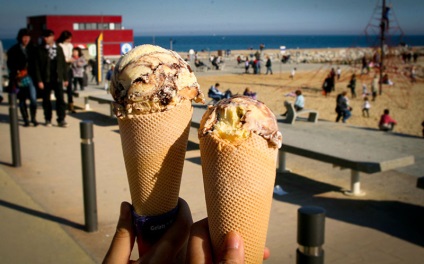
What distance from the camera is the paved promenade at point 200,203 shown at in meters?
4.77

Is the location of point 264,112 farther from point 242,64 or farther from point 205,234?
point 242,64

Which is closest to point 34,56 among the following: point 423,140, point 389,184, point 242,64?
point 389,184

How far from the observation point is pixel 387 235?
523 cm

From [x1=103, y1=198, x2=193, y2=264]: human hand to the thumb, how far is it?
28 centimetres

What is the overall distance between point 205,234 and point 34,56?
343 inches

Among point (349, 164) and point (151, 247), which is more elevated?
point (151, 247)

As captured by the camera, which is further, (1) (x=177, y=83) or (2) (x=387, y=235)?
(2) (x=387, y=235)

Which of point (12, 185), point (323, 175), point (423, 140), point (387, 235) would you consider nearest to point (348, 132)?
point (323, 175)

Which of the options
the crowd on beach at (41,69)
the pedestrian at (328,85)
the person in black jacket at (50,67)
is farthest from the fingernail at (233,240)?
the pedestrian at (328,85)

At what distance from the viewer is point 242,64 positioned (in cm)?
4116

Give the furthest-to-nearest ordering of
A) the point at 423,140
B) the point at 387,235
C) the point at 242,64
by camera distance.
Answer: the point at 242,64, the point at 423,140, the point at 387,235

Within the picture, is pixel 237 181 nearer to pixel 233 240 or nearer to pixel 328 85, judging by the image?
pixel 233 240

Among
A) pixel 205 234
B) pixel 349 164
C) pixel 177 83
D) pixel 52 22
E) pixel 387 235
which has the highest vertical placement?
pixel 52 22

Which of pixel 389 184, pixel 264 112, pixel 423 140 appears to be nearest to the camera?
pixel 264 112
